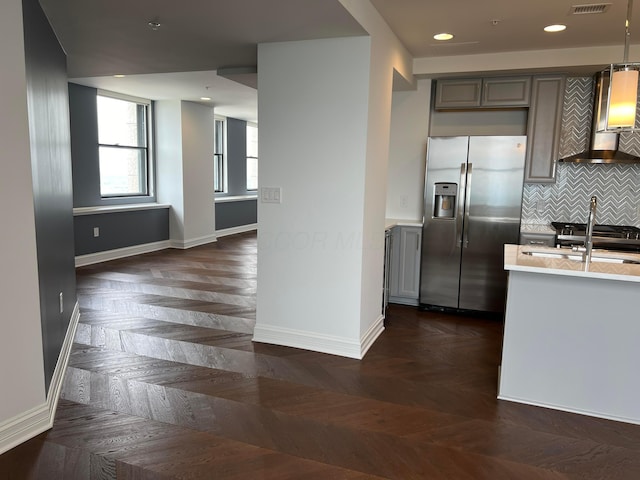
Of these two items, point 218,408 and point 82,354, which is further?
point 82,354

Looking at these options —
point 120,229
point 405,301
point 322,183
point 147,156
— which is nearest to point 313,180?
point 322,183

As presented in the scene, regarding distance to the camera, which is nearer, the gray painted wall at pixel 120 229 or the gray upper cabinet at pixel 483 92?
the gray upper cabinet at pixel 483 92

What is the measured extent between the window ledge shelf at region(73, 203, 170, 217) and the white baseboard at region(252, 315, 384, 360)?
3.96m

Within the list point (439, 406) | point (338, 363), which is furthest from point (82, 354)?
point (439, 406)

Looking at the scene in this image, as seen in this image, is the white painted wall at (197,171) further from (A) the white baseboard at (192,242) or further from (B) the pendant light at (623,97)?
(B) the pendant light at (623,97)

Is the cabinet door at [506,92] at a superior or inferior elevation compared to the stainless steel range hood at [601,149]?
superior

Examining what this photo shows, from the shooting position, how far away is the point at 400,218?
533 centimetres

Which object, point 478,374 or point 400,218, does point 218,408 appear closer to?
point 478,374

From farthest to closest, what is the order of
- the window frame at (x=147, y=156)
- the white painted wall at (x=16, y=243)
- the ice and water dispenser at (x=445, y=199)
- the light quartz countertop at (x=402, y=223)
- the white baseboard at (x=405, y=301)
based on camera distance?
the window frame at (x=147, y=156) → the white baseboard at (x=405, y=301) → the light quartz countertop at (x=402, y=223) → the ice and water dispenser at (x=445, y=199) → the white painted wall at (x=16, y=243)

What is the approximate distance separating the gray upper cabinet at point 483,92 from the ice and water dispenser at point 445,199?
0.88 meters

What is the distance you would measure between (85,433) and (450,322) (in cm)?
328

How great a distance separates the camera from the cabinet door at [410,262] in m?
4.92

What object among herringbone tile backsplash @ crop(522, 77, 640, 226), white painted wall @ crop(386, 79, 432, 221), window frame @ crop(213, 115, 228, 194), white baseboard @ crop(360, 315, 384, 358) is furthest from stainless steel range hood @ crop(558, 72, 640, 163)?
window frame @ crop(213, 115, 228, 194)

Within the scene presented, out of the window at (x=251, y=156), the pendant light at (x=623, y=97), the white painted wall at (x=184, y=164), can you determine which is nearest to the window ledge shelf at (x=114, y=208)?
the white painted wall at (x=184, y=164)
